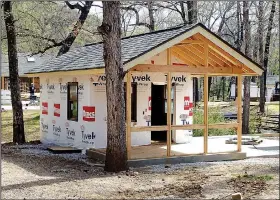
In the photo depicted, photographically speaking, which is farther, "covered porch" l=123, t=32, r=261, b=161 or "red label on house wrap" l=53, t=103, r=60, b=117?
"red label on house wrap" l=53, t=103, r=60, b=117

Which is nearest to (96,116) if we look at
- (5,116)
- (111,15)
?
(111,15)

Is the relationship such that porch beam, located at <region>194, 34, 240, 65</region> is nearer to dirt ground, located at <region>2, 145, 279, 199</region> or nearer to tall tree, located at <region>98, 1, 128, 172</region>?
dirt ground, located at <region>2, 145, 279, 199</region>

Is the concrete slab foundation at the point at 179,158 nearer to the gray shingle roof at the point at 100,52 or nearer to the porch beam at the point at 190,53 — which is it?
the gray shingle roof at the point at 100,52

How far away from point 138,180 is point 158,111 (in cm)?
603

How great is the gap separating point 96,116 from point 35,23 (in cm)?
903

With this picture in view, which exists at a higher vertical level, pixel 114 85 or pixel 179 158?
pixel 114 85

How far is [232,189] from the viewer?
8078 mm

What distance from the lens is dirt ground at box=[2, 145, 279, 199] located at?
7.75 m

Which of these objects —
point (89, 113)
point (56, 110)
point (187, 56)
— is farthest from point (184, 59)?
point (56, 110)

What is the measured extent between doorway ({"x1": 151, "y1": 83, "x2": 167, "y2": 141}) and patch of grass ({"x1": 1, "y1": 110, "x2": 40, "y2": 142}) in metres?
7.37

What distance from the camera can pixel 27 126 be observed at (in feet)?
79.0

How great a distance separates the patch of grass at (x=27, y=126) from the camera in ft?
69.4

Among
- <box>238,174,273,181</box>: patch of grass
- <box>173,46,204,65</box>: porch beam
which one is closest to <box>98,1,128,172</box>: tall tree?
<box>238,174,273,181</box>: patch of grass

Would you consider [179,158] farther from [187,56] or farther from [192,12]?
[192,12]
